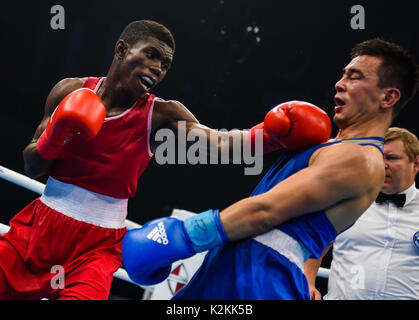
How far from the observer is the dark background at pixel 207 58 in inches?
207

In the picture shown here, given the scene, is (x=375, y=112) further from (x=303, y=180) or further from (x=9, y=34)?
(x=9, y=34)

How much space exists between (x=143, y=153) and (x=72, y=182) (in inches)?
13.9

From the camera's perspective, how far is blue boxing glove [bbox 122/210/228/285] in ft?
4.08

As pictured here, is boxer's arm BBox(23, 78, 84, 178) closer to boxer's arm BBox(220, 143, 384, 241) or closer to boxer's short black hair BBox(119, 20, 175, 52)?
boxer's short black hair BBox(119, 20, 175, 52)

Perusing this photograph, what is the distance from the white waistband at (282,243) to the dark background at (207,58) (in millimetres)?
4397

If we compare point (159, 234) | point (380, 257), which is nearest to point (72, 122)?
point (159, 234)

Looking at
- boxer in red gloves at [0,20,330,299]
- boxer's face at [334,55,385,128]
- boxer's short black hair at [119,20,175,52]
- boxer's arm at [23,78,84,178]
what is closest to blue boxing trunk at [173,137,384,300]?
boxer in red gloves at [0,20,330,299]

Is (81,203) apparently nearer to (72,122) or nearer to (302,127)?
(72,122)

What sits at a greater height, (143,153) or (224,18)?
(224,18)

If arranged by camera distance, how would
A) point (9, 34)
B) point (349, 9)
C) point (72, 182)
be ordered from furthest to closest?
point (349, 9), point (9, 34), point (72, 182)

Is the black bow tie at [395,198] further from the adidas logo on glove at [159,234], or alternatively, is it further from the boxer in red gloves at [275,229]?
the adidas logo on glove at [159,234]

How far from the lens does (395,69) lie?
1.67 metres

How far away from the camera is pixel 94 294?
5.41 feet

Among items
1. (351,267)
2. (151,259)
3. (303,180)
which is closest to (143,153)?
(151,259)
